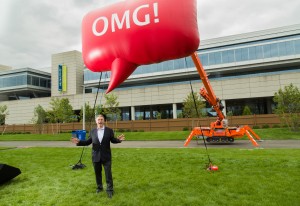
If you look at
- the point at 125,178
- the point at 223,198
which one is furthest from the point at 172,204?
the point at 125,178

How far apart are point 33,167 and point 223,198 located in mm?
7391

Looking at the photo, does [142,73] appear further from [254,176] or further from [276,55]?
[254,176]

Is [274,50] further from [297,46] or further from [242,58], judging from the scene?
[242,58]

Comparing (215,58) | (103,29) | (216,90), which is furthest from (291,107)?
(103,29)

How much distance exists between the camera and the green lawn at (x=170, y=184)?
5.23 m

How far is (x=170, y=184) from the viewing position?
6.44 m

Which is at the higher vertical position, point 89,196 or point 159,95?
point 159,95

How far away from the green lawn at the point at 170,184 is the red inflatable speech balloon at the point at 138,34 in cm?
267

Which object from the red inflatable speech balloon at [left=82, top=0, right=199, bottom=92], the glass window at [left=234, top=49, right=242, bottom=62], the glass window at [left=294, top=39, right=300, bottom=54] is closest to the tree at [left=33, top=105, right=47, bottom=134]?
the glass window at [left=234, top=49, right=242, bottom=62]

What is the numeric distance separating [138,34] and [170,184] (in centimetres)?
389

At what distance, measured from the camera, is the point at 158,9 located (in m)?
4.80

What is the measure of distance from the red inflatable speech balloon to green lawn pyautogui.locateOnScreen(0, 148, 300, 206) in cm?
267

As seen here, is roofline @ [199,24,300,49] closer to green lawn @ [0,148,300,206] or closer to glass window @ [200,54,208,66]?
glass window @ [200,54,208,66]

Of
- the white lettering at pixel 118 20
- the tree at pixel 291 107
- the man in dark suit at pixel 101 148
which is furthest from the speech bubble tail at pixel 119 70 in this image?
the tree at pixel 291 107
